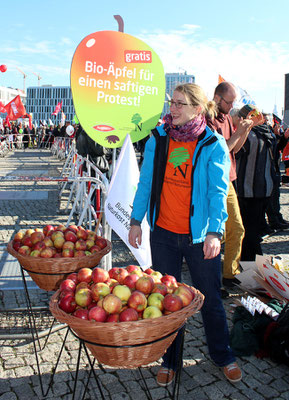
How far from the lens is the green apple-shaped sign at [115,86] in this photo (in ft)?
10.4

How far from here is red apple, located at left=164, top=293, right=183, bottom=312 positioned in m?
1.94

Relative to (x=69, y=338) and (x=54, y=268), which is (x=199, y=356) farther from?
(x=54, y=268)

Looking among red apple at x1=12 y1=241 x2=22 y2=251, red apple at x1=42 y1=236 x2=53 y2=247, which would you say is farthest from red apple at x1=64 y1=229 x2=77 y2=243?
red apple at x1=12 y1=241 x2=22 y2=251

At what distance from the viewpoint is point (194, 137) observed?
2.46 m

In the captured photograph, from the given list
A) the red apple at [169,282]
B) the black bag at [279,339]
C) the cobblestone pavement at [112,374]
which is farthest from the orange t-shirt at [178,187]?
the black bag at [279,339]

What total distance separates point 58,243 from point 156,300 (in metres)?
1.22

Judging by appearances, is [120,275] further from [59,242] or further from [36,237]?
[36,237]

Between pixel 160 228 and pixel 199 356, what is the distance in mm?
1213

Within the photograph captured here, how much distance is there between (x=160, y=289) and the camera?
6.81ft

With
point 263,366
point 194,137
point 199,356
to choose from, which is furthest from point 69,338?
point 194,137

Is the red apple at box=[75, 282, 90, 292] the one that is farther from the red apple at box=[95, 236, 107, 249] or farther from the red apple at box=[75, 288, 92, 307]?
the red apple at box=[95, 236, 107, 249]

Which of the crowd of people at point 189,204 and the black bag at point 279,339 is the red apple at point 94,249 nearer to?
the crowd of people at point 189,204

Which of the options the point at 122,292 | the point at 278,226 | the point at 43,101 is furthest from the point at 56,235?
the point at 43,101

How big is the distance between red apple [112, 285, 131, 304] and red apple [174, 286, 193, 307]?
10.8 inches
